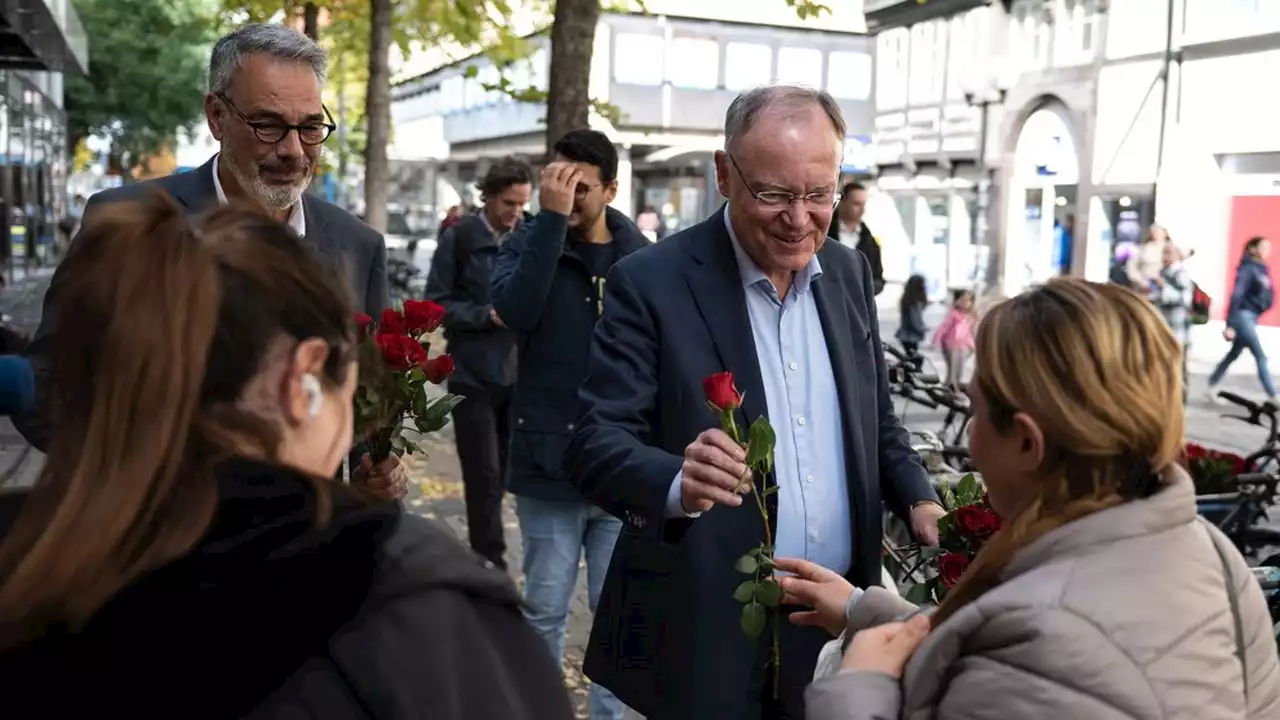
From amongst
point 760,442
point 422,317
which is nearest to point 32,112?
point 422,317

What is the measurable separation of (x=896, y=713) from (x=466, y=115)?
57.5 m

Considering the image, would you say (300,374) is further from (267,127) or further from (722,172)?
(267,127)

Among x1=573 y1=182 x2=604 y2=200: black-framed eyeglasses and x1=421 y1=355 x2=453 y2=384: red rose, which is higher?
x1=573 y1=182 x2=604 y2=200: black-framed eyeglasses

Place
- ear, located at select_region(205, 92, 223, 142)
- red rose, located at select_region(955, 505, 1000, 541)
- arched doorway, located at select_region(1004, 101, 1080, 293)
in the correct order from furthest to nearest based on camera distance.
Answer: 1. arched doorway, located at select_region(1004, 101, 1080, 293)
2. ear, located at select_region(205, 92, 223, 142)
3. red rose, located at select_region(955, 505, 1000, 541)

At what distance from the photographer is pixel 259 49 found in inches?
126

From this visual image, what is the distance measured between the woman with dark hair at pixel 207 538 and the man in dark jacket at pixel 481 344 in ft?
15.6

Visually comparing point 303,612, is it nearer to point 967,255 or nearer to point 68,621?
point 68,621

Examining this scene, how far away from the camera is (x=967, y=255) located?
1260 inches

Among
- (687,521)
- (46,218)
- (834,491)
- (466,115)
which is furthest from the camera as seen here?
(466,115)

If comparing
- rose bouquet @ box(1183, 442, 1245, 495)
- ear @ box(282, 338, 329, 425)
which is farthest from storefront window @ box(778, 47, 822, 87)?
ear @ box(282, 338, 329, 425)

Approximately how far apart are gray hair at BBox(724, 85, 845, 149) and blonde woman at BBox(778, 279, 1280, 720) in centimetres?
104

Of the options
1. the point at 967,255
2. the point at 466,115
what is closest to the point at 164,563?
the point at 967,255

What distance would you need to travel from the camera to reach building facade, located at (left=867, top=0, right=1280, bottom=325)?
2205 cm

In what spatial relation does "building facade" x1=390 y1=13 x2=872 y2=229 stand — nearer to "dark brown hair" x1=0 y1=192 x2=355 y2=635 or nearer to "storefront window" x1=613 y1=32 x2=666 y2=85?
"storefront window" x1=613 y1=32 x2=666 y2=85
